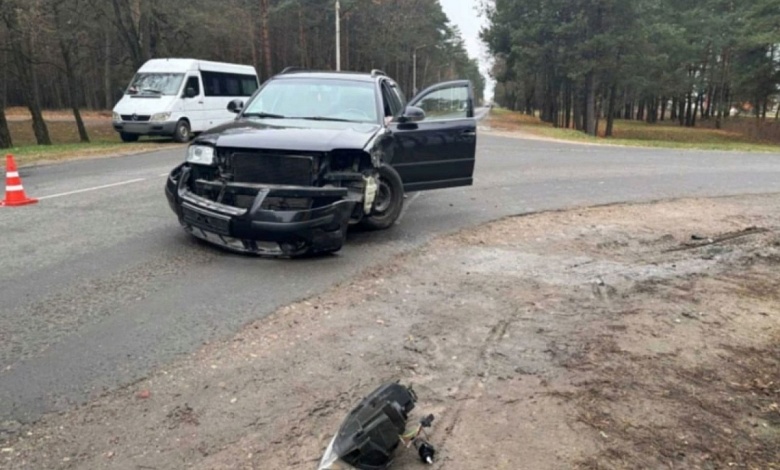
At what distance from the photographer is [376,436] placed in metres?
2.67

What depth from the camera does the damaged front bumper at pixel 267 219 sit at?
219 inches

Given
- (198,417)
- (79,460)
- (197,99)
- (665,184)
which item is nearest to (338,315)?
(198,417)

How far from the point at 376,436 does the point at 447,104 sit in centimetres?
638

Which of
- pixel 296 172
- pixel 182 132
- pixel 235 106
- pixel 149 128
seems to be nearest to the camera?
pixel 296 172

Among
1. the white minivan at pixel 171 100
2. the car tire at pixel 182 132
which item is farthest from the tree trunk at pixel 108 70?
the car tire at pixel 182 132

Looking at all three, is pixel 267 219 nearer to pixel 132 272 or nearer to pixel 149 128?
pixel 132 272

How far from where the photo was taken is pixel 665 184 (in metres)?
11.9

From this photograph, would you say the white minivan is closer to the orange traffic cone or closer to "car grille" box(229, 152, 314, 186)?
the orange traffic cone

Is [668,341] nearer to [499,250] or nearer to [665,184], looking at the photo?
[499,250]

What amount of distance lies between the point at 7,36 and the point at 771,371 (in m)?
23.7

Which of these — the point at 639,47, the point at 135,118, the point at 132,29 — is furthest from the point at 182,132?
the point at 639,47

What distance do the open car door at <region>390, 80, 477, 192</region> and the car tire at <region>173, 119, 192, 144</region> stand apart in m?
13.3

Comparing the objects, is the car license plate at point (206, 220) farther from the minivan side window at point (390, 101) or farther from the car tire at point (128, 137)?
the car tire at point (128, 137)

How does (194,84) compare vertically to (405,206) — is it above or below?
above
